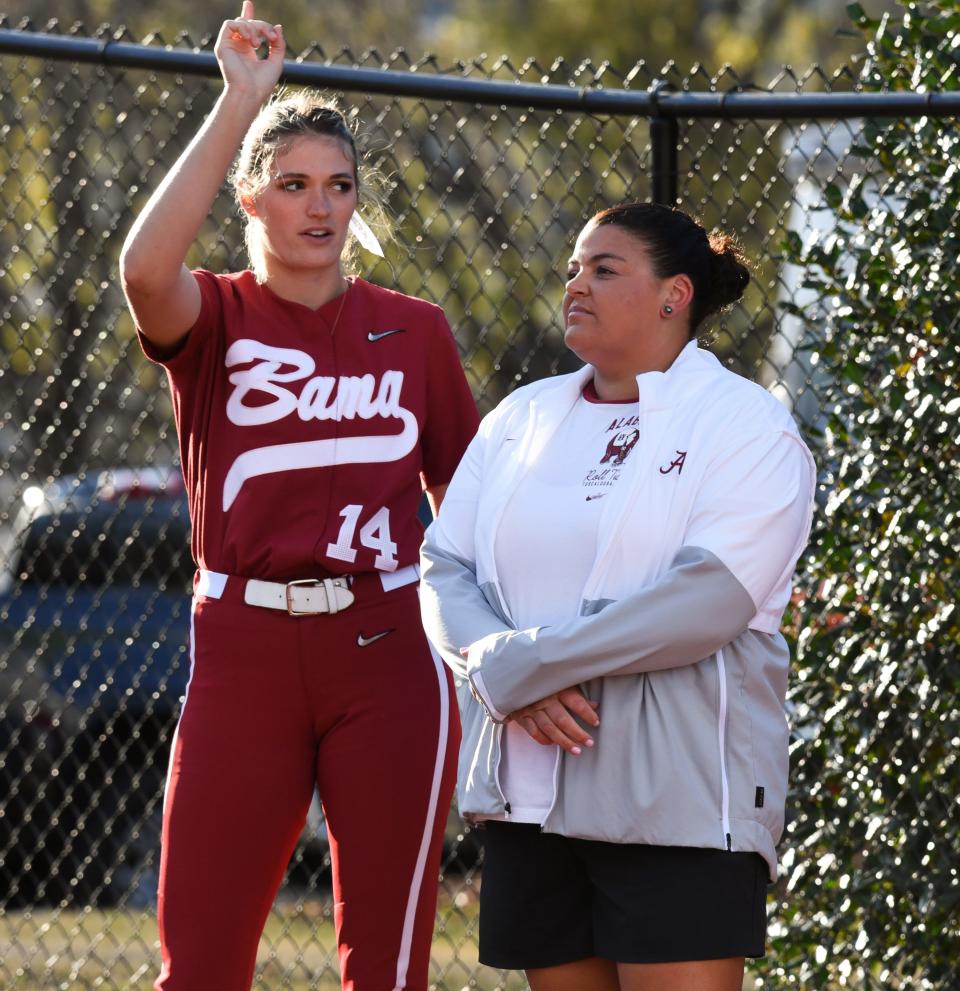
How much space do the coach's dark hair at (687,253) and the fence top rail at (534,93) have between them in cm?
70

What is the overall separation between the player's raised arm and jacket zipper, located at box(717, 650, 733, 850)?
1189 millimetres

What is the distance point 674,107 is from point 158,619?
3.88m

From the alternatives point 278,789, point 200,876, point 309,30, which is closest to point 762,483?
point 278,789

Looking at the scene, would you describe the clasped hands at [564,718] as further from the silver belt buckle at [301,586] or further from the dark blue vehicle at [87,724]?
the dark blue vehicle at [87,724]

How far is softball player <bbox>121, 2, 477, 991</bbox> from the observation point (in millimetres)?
3082

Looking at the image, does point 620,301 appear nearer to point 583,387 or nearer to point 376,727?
point 583,387

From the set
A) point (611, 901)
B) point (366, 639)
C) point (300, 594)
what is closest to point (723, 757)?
point (611, 901)

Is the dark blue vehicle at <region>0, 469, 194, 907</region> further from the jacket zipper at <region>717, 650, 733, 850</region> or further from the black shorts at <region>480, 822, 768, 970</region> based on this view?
the jacket zipper at <region>717, 650, 733, 850</region>

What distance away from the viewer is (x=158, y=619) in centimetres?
701

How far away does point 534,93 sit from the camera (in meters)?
3.96

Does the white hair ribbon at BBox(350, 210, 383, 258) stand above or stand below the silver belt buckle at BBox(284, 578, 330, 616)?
above

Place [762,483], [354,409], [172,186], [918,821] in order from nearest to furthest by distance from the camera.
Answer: [762,483]
[172,186]
[354,409]
[918,821]

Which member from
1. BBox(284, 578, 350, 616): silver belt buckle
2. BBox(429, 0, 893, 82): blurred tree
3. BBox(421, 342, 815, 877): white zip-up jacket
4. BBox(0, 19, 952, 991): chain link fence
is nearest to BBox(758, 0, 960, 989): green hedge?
BBox(0, 19, 952, 991): chain link fence

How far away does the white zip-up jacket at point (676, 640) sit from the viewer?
8.80 ft
